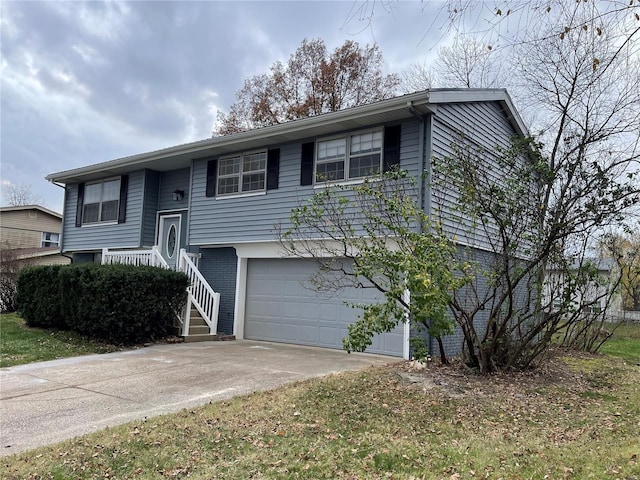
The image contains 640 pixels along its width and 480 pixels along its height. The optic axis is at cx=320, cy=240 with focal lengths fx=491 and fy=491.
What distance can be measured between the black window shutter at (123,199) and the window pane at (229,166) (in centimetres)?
393

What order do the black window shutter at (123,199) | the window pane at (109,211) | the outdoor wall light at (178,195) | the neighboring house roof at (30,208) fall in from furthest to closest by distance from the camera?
1. the neighboring house roof at (30,208)
2. the window pane at (109,211)
3. the black window shutter at (123,199)
4. the outdoor wall light at (178,195)

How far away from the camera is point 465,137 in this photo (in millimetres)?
8484

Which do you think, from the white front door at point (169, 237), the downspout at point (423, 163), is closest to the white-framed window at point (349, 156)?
the downspout at point (423, 163)

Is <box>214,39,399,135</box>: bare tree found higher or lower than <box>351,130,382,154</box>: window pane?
higher

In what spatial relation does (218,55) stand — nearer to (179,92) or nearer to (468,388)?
(179,92)

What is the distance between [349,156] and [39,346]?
724 cm

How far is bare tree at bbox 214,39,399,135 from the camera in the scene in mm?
22859

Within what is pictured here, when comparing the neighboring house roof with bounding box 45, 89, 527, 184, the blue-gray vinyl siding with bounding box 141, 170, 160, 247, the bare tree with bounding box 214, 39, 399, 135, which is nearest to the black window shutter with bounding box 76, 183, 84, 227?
the neighboring house roof with bounding box 45, 89, 527, 184

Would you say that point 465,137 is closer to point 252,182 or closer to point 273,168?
Result: point 273,168

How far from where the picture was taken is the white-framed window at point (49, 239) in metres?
27.1

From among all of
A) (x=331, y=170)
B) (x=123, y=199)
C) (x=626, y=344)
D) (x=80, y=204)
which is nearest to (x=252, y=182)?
(x=331, y=170)

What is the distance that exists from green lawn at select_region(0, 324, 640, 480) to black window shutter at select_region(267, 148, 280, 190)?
226 inches

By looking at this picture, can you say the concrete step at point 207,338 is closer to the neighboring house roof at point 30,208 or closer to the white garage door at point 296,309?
the white garage door at point 296,309

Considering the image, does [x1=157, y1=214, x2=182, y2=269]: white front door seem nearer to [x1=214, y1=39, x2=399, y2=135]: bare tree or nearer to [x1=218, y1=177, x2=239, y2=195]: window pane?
[x1=218, y1=177, x2=239, y2=195]: window pane
